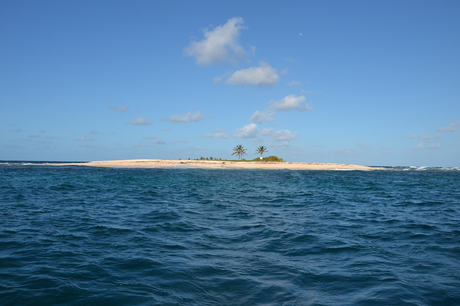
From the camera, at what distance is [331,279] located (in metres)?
6.66

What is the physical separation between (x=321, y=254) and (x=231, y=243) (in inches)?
122

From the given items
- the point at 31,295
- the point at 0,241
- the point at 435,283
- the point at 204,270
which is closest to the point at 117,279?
the point at 31,295

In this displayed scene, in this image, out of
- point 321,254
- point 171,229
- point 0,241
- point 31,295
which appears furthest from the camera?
point 171,229

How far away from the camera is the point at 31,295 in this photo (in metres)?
5.57

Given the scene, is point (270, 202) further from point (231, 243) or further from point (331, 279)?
point (331, 279)

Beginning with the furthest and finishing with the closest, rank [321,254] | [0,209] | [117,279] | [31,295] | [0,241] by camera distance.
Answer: [0,209]
[0,241]
[321,254]
[117,279]
[31,295]

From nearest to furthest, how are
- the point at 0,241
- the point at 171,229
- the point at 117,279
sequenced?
1. the point at 117,279
2. the point at 0,241
3. the point at 171,229

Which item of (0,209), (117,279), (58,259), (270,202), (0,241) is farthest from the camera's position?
(270,202)

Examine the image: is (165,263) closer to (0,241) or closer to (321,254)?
(321,254)

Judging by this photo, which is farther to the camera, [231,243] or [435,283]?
[231,243]

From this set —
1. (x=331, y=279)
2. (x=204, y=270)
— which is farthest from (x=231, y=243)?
(x=331, y=279)

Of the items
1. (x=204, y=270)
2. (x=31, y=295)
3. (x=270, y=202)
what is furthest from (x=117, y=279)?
(x=270, y=202)

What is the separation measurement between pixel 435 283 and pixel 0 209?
19844mm

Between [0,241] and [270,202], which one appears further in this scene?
[270,202]
